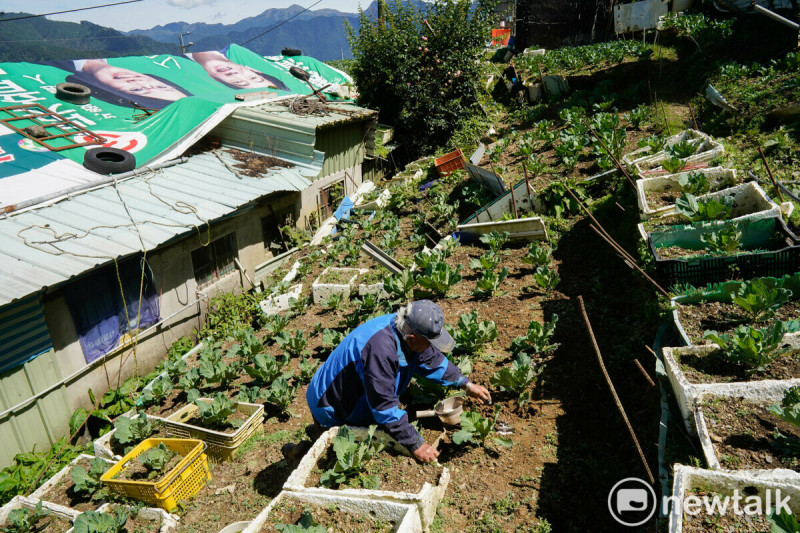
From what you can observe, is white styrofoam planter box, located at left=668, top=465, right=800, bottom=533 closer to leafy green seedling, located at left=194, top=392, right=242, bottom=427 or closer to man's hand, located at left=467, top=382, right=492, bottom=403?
man's hand, located at left=467, top=382, right=492, bottom=403

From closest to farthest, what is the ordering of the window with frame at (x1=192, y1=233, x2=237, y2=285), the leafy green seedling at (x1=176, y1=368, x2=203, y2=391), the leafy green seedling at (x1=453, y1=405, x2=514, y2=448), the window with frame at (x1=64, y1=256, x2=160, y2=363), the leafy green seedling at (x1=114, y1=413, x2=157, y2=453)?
1. the leafy green seedling at (x1=453, y1=405, x2=514, y2=448)
2. the leafy green seedling at (x1=114, y1=413, x2=157, y2=453)
3. the leafy green seedling at (x1=176, y1=368, x2=203, y2=391)
4. the window with frame at (x1=64, y1=256, x2=160, y2=363)
5. the window with frame at (x1=192, y1=233, x2=237, y2=285)

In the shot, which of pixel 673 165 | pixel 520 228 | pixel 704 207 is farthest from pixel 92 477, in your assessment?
pixel 673 165

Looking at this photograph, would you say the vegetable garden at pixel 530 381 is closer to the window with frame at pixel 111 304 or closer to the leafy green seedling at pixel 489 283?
the leafy green seedling at pixel 489 283

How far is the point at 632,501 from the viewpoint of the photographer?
4.04m

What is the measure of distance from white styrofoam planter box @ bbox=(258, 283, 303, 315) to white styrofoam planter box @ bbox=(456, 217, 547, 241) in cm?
424

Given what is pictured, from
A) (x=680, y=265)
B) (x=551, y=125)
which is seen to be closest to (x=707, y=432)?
(x=680, y=265)

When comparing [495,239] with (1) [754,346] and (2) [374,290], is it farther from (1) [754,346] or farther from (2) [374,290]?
(1) [754,346]

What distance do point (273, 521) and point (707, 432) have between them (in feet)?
10.6

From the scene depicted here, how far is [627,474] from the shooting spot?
4.33 meters

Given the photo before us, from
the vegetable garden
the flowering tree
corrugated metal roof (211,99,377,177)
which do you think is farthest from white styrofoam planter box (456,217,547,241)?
the flowering tree

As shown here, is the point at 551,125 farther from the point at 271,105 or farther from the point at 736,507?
the point at 736,507

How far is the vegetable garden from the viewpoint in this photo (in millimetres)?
3966

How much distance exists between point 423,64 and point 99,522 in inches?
757

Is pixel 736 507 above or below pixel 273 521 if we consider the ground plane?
above
